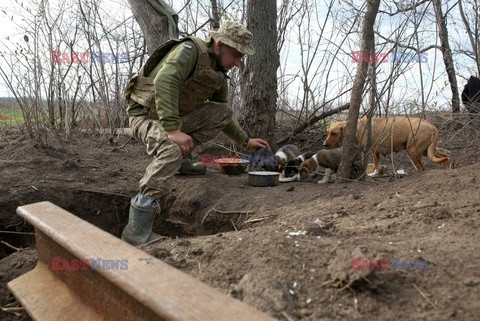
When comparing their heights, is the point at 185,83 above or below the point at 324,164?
above

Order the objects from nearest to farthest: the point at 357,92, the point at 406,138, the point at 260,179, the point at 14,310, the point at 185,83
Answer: the point at 14,310
the point at 185,83
the point at 357,92
the point at 260,179
the point at 406,138

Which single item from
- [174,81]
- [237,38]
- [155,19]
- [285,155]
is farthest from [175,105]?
[155,19]

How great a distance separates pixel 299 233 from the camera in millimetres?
2219

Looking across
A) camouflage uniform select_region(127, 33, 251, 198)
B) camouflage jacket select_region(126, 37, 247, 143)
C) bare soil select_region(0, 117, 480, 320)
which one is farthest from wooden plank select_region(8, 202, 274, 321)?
camouflage jacket select_region(126, 37, 247, 143)

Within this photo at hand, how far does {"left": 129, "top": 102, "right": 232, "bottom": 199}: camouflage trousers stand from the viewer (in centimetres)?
303

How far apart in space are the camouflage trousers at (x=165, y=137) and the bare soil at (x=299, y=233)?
46cm

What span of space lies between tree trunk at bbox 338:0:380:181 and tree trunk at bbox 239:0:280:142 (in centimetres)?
166

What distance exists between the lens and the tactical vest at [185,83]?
11.1ft

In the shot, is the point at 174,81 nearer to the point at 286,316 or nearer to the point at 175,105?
the point at 175,105

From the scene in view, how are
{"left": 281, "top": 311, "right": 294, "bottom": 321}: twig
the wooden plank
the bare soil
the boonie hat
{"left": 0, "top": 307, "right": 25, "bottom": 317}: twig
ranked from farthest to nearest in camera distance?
the boonie hat < {"left": 0, "top": 307, "right": 25, "bottom": 317}: twig < the bare soil < {"left": 281, "top": 311, "right": 294, "bottom": 321}: twig < the wooden plank

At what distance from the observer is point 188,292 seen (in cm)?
116

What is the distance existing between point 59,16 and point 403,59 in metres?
5.12

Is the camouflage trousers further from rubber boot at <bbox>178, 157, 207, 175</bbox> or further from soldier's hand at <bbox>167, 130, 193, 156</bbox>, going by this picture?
rubber boot at <bbox>178, 157, 207, 175</bbox>

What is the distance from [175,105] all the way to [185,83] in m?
0.57
